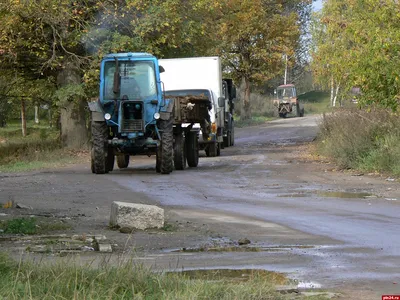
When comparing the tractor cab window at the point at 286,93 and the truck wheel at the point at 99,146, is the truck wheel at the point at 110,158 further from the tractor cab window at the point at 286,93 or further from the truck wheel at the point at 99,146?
the tractor cab window at the point at 286,93

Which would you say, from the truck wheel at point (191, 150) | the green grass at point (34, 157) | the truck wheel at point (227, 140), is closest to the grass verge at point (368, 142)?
the truck wheel at point (191, 150)

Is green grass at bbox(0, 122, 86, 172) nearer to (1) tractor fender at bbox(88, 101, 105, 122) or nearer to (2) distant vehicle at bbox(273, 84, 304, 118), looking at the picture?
(1) tractor fender at bbox(88, 101, 105, 122)

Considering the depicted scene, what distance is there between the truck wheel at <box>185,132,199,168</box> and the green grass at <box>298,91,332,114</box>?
69628mm

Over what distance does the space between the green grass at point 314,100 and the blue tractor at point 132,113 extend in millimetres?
72139

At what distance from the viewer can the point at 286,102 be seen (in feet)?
254

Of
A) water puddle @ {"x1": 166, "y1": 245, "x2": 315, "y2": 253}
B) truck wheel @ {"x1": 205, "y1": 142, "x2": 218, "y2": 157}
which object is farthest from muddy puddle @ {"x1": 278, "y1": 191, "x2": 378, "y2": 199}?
truck wheel @ {"x1": 205, "y1": 142, "x2": 218, "y2": 157}

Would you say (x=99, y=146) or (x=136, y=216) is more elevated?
(x=99, y=146)

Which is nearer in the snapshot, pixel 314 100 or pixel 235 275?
pixel 235 275

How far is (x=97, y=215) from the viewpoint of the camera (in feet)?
47.6

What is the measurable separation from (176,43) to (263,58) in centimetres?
3245

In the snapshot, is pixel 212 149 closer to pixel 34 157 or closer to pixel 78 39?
pixel 78 39

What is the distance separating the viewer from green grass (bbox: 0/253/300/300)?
7.07m

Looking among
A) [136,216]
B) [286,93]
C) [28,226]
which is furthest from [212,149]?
[286,93]

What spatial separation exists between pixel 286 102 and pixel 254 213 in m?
63.2
